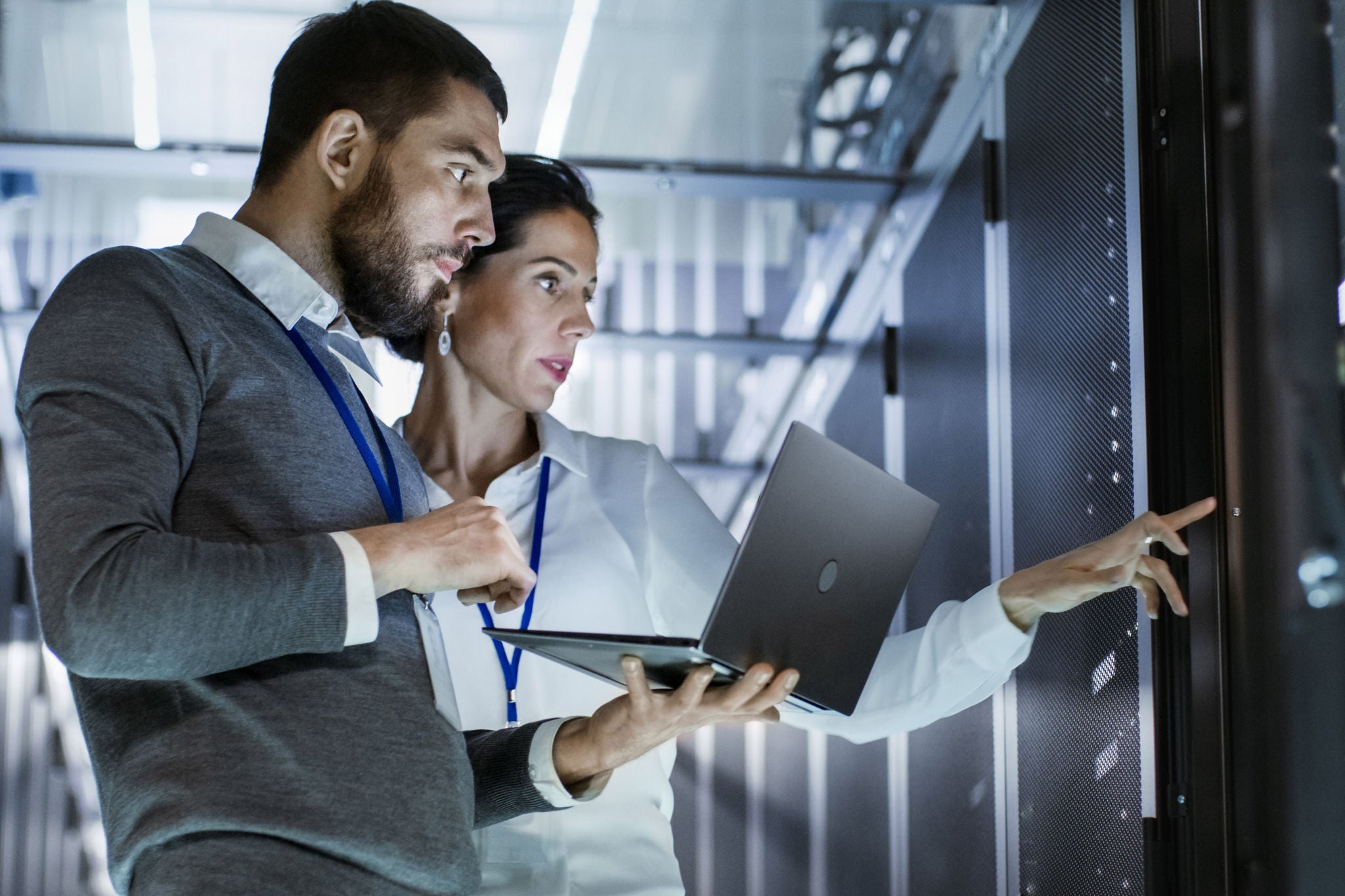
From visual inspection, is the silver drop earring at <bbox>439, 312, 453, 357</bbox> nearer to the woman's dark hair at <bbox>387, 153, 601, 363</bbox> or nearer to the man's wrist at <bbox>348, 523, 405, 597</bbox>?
the woman's dark hair at <bbox>387, 153, 601, 363</bbox>

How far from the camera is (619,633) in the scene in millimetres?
1910

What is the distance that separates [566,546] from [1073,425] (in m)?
0.79

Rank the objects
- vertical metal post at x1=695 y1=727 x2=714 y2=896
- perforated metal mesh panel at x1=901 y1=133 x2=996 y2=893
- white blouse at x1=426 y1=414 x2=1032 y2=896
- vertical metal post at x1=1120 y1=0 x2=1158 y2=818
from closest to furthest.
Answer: vertical metal post at x1=1120 y1=0 x2=1158 y2=818 → white blouse at x1=426 y1=414 x2=1032 y2=896 → perforated metal mesh panel at x1=901 y1=133 x2=996 y2=893 → vertical metal post at x1=695 y1=727 x2=714 y2=896

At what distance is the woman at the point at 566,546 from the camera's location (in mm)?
1935

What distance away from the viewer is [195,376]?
51.2 inches

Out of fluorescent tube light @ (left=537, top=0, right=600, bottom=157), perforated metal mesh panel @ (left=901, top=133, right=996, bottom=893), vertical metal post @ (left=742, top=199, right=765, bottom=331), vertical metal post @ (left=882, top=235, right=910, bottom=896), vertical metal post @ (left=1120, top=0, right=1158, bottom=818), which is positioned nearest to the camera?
vertical metal post @ (left=1120, top=0, right=1158, bottom=818)

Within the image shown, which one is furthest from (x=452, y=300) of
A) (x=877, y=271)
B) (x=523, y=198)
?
(x=877, y=271)

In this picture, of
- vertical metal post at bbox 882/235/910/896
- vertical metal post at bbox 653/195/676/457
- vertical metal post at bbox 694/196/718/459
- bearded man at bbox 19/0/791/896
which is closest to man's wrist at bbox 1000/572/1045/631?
bearded man at bbox 19/0/791/896

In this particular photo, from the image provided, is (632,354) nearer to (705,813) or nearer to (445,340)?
(705,813)

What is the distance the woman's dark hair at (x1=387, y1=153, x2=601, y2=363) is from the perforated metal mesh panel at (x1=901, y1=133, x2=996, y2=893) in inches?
30.4

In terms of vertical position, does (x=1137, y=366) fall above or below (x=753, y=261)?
below

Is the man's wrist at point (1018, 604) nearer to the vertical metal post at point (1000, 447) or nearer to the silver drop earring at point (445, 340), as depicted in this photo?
the vertical metal post at point (1000, 447)

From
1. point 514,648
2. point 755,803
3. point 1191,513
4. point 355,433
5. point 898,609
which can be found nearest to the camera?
point 355,433

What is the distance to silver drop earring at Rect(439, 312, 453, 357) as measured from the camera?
7.72 feet
